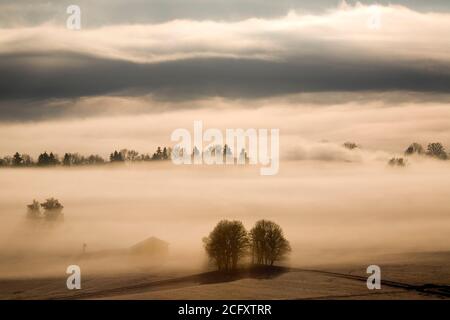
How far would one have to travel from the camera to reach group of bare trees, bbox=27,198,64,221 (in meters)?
186

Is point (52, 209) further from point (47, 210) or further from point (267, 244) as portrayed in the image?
point (267, 244)

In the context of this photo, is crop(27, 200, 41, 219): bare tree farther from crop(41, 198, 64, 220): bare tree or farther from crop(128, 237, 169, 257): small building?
crop(128, 237, 169, 257): small building

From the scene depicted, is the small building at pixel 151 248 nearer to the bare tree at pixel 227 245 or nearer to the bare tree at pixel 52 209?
the bare tree at pixel 227 245

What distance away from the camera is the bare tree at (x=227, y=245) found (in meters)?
116

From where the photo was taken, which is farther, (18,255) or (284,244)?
(18,255)

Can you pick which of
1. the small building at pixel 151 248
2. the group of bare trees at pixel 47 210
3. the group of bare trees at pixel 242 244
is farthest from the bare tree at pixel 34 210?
the group of bare trees at pixel 242 244

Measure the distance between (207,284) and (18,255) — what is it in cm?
6119

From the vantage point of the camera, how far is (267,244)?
118 m

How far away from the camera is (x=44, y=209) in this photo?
18775cm

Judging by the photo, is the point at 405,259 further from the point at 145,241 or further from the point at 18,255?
the point at 18,255

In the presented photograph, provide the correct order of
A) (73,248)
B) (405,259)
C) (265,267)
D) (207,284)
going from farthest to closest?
(73,248)
(405,259)
(265,267)
(207,284)

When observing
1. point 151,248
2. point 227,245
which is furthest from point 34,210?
point 227,245

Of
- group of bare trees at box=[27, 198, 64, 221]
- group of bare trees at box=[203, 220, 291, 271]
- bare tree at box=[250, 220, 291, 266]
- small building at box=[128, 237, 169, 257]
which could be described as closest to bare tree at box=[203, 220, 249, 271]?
group of bare trees at box=[203, 220, 291, 271]
